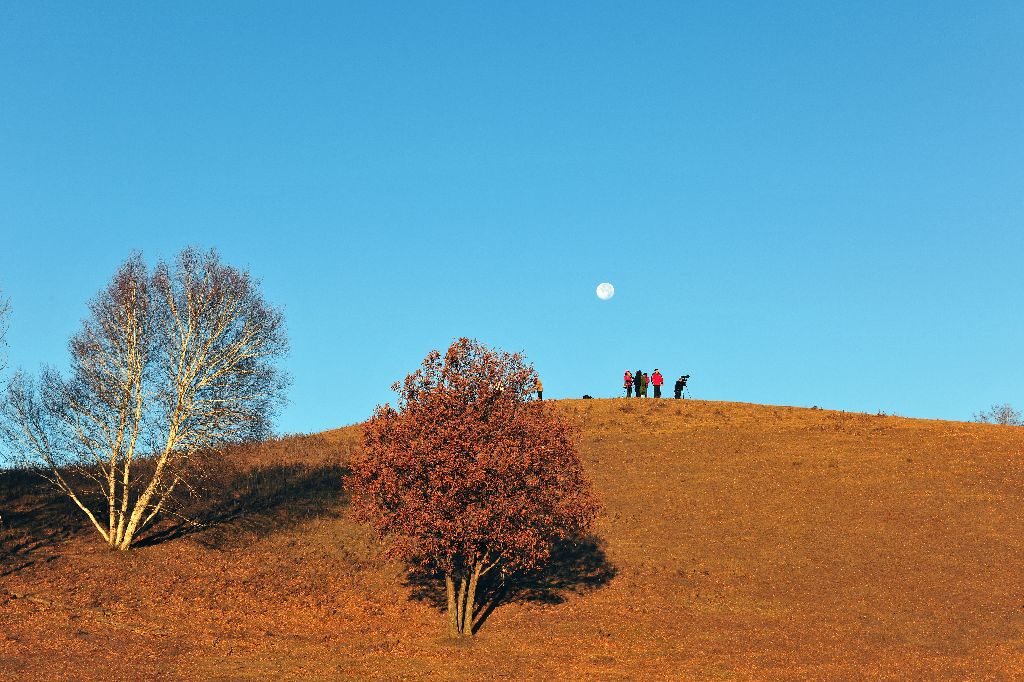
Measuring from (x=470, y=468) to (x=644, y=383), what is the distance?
4314 cm

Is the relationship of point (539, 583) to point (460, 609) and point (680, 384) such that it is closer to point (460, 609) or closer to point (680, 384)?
point (460, 609)

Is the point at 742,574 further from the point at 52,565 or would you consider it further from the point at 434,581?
the point at 52,565

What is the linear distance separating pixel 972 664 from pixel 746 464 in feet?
83.6

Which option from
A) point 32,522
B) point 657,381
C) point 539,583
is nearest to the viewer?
point 539,583

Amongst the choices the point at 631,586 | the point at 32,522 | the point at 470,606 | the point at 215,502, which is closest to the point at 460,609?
the point at 470,606

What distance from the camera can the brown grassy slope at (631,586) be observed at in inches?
1164

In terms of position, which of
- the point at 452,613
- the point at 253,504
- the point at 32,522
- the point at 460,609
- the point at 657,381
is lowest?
the point at 452,613

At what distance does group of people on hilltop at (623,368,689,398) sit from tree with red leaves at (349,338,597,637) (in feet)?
126

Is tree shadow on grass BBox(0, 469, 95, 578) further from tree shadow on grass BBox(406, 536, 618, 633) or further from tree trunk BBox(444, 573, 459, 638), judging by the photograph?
tree trunk BBox(444, 573, 459, 638)

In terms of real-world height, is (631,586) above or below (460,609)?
above

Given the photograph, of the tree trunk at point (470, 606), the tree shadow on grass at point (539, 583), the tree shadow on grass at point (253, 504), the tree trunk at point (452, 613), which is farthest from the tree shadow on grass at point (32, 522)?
the tree trunk at point (470, 606)

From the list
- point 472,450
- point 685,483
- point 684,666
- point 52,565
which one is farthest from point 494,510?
point 685,483

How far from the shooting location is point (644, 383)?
7138cm

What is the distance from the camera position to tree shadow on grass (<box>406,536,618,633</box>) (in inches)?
1443
